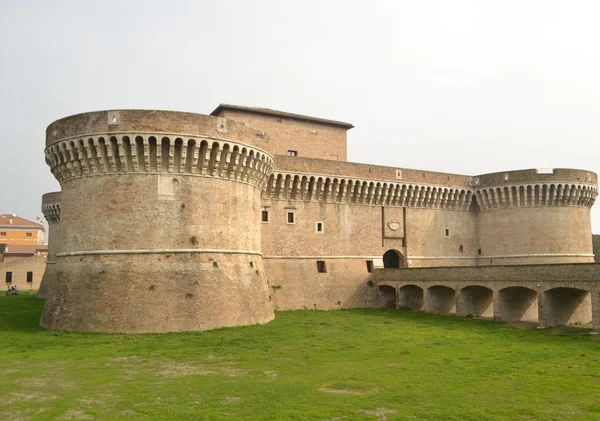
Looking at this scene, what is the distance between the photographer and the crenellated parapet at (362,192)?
2844cm

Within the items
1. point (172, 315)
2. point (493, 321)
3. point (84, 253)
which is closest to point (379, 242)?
point (493, 321)

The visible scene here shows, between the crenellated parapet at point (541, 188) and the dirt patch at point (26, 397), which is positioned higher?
the crenellated parapet at point (541, 188)

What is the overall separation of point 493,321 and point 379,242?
9313 mm

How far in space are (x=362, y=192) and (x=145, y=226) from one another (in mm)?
14817

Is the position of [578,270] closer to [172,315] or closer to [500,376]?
[500,376]

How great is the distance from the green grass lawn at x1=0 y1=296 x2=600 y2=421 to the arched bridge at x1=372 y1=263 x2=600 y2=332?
84.2 inches

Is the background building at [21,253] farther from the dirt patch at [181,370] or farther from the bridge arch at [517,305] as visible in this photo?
the bridge arch at [517,305]

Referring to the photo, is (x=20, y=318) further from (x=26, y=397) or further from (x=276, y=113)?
(x=276, y=113)

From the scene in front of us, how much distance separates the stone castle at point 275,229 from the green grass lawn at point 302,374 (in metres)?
2.05

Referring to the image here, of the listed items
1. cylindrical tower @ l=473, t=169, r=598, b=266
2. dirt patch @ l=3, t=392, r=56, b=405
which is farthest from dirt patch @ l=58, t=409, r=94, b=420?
cylindrical tower @ l=473, t=169, r=598, b=266

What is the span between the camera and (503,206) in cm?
3425

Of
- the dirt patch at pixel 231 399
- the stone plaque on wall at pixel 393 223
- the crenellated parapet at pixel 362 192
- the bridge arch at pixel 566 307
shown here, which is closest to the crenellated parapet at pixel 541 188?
the crenellated parapet at pixel 362 192

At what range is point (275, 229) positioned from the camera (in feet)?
92.8

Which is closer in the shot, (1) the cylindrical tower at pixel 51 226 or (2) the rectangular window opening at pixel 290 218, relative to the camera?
(2) the rectangular window opening at pixel 290 218
